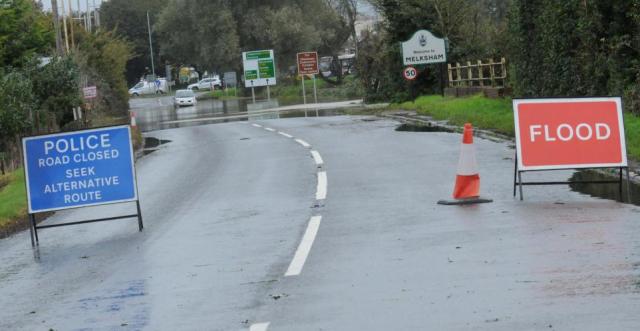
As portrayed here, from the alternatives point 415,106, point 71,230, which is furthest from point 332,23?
point 71,230

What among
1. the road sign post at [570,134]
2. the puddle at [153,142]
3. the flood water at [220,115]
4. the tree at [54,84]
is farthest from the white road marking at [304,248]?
the flood water at [220,115]

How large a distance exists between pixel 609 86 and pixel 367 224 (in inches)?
478

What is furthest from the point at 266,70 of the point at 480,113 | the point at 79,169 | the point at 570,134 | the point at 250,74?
the point at 570,134

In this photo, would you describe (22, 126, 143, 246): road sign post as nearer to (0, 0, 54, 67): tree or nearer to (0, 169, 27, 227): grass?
(0, 169, 27, 227): grass

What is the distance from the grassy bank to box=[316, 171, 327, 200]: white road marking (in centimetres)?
505

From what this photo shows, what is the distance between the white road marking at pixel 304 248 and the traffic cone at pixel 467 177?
5.92ft

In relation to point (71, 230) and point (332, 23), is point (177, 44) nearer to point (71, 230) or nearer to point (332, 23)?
point (332, 23)

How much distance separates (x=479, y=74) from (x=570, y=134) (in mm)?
24909

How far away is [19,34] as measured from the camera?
48.3 metres

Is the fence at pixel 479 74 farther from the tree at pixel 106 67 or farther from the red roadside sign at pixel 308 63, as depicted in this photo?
the tree at pixel 106 67

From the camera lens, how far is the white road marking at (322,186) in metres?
15.2

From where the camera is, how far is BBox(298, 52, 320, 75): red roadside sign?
2435 inches

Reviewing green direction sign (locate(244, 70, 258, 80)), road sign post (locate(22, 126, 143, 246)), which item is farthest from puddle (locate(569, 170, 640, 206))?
green direction sign (locate(244, 70, 258, 80))

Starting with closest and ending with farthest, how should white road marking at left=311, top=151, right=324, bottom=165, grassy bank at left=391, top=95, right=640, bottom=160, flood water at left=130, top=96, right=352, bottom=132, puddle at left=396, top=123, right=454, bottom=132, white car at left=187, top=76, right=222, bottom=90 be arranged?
grassy bank at left=391, top=95, right=640, bottom=160 → white road marking at left=311, top=151, right=324, bottom=165 → puddle at left=396, top=123, right=454, bottom=132 → flood water at left=130, top=96, right=352, bottom=132 → white car at left=187, top=76, right=222, bottom=90
